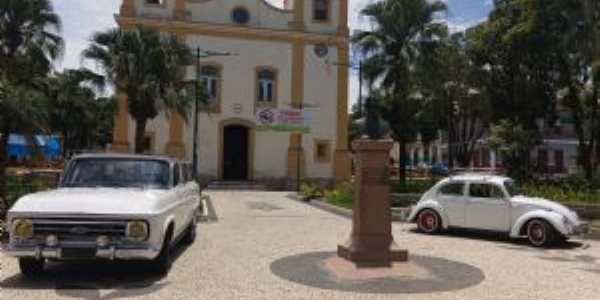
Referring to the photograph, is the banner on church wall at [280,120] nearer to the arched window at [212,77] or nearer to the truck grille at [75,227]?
the arched window at [212,77]

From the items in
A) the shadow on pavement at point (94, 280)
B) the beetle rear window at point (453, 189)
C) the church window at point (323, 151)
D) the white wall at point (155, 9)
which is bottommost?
the shadow on pavement at point (94, 280)

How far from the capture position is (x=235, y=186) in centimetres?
3694

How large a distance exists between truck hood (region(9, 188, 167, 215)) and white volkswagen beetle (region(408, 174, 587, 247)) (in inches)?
319

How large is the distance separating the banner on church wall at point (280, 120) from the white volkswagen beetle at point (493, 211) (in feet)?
74.0

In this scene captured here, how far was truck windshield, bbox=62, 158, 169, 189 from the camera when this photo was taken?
33.2ft

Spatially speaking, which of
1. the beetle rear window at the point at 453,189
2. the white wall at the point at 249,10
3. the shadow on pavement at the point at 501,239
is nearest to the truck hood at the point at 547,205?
the shadow on pavement at the point at 501,239

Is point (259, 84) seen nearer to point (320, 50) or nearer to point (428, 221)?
point (320, 50)

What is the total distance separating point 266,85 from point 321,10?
566 cm

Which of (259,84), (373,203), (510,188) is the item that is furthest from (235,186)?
(373,203)

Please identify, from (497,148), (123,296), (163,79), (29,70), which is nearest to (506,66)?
(497,148)

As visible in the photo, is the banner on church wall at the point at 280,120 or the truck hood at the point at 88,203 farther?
the banner on church wall at the point at 280,120

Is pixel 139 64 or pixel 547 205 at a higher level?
pixel 139 64

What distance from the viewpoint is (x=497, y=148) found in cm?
3028

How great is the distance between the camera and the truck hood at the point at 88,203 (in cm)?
859
